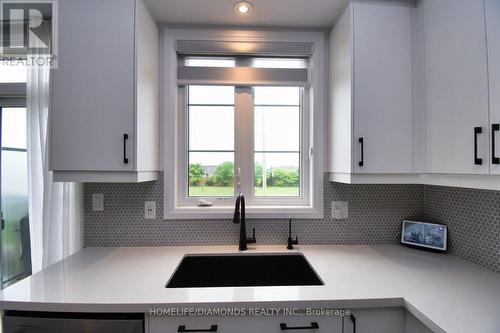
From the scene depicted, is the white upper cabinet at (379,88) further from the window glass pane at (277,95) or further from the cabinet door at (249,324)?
the cabinet door at (249,324)

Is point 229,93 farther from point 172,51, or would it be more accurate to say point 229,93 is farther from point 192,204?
point 192,204

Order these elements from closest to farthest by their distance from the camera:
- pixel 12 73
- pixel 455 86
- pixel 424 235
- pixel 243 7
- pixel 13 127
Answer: pixel 455 86
pixel 243 7
pixel 424 235
pixel 12 73
pixel 13 127

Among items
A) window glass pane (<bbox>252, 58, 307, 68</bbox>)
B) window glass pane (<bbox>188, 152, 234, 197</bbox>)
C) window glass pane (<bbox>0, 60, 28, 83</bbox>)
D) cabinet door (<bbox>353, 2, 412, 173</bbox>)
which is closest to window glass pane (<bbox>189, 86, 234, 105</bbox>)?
window glass pane (<bbox>252, 58, 307, 68</bbox>)

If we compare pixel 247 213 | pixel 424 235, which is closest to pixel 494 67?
pixel 424 235

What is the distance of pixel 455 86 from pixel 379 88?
33cm

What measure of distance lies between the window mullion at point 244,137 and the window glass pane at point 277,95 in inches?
2.5

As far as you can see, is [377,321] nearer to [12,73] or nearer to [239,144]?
[239,144]

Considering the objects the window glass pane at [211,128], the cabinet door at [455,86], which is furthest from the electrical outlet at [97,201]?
the cabinet door at [455,86]

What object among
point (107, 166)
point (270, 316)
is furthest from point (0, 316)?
point (270, 316)

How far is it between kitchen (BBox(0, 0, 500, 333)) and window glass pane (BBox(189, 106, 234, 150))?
0.01m

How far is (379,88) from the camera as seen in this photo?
1.38 meters

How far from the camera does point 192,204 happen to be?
177cm

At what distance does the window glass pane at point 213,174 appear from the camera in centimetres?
179

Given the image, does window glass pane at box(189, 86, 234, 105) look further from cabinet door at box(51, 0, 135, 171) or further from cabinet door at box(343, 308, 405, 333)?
cabinet door at box(343, 308, 405, 333)
